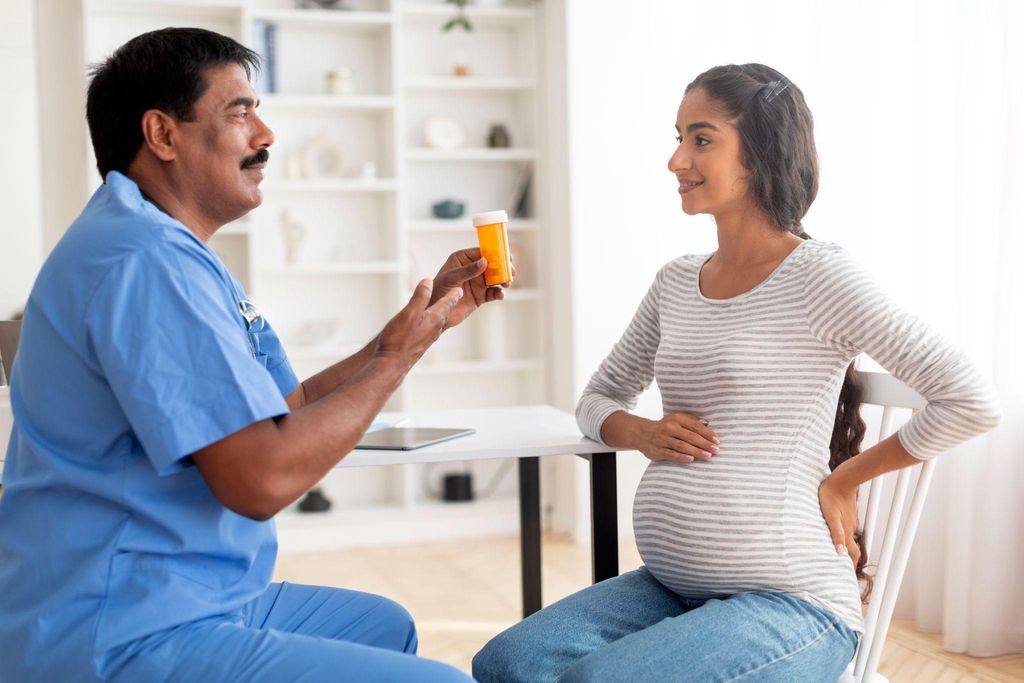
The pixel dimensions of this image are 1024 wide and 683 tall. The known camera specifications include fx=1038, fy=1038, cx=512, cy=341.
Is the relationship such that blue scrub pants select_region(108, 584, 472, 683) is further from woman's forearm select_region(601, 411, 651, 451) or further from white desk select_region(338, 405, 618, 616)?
woman's forearm select_region(601, 411, 651, 451)

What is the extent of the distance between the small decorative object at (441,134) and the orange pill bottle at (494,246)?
280 cm

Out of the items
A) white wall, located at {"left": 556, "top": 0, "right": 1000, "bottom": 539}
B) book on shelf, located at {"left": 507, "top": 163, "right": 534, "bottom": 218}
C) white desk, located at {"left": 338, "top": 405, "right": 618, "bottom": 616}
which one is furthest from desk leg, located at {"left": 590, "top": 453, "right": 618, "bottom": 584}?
book on shelf, located at {"left": 507, "top": 163, "right": 534, "bottom": 218}

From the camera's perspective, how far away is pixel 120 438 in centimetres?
120

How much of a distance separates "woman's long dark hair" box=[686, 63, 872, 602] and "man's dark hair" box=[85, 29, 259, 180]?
0.86 metres

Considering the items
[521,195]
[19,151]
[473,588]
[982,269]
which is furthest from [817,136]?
[19,151]

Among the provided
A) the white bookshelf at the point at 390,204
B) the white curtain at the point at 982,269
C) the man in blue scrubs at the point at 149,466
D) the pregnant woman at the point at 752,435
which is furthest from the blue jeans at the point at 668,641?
the white bookshelf at the point at 390,204

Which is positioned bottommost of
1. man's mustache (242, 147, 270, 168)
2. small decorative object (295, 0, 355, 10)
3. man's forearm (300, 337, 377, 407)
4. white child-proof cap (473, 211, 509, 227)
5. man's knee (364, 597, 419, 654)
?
man's knee (364, 597, 419, 654)

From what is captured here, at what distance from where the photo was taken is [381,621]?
5.35 feet

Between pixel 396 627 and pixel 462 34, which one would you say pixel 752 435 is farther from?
pixel 462 34

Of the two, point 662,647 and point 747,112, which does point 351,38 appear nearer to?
point 747,112

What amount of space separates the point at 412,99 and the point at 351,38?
360 mm

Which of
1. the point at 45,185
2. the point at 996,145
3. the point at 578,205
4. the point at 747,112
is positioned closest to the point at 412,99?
the point at 578,205

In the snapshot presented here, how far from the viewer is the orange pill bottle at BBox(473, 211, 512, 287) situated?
169 centimetres

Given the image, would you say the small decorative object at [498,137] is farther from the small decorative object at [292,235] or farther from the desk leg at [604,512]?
the desk leg at [604,512]
